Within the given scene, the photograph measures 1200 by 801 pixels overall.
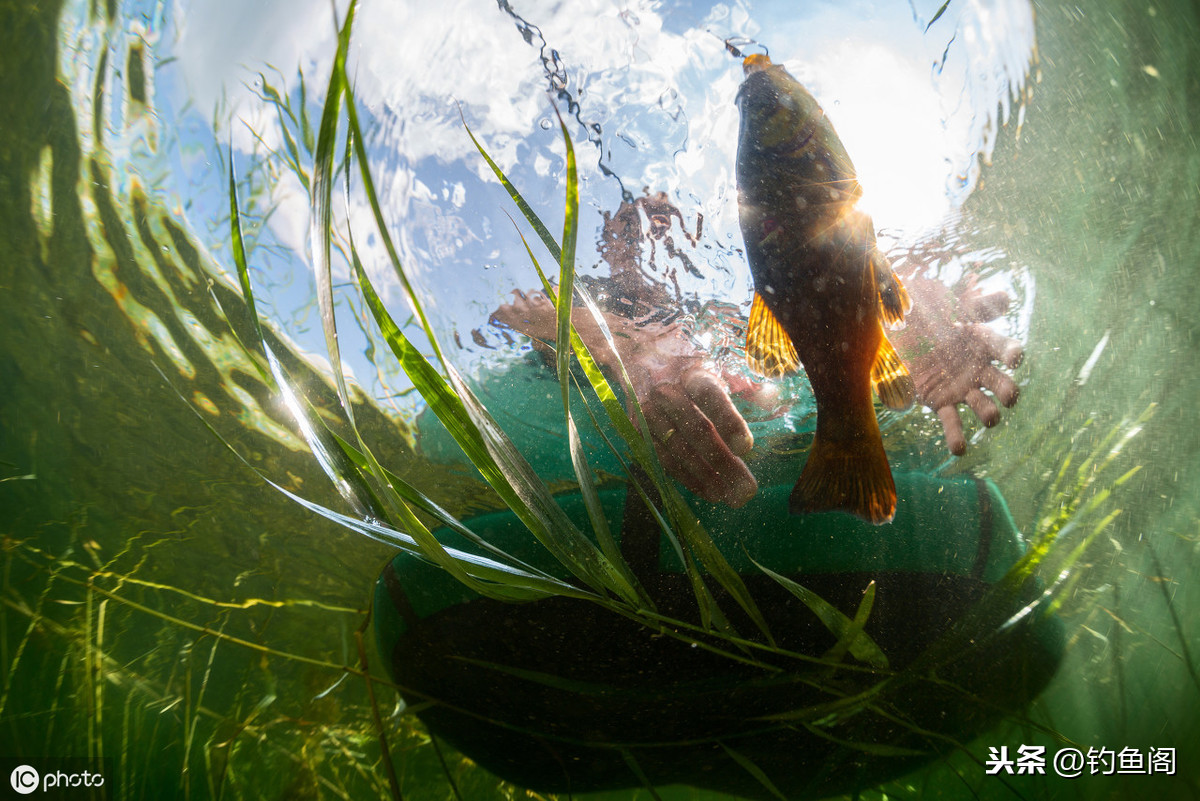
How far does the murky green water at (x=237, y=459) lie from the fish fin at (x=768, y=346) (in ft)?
1.66

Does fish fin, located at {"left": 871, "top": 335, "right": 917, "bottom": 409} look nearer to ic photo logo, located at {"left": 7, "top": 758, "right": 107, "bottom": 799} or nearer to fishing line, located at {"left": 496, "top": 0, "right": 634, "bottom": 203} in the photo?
fishing line, located at {"left": 496, "top": 0, "right": 634, "bottom": 203}

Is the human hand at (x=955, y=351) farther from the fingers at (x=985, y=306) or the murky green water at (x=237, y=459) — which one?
the murky green water at (x=237, y=459)

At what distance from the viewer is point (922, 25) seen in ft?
2.88

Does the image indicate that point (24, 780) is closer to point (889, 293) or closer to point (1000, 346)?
point (889, 293)

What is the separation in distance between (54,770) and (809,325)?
209 centimetres

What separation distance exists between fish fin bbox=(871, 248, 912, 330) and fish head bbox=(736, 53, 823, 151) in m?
0.24

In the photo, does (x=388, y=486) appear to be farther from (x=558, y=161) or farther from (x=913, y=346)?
(x=913, y=346)

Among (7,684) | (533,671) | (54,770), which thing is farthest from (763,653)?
(7,684)

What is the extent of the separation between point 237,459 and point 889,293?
1.44 meters

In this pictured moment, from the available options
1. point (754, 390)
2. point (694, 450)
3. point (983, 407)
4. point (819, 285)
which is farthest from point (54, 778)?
point (983, 407)

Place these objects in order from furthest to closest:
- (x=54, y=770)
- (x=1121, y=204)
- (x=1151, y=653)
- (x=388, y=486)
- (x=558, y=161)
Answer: (x=1151, y=653) < (x=54, y=770) < (x=1121, y=204) < (x=558, y=161) < (x=388, y=486)

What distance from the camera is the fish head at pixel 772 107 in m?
0.78

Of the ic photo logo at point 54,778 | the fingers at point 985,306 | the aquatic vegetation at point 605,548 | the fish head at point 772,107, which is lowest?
the ic photo logo at point 54,778

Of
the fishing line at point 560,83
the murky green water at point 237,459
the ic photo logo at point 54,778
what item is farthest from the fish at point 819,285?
the ic photo logo at point 54,778
